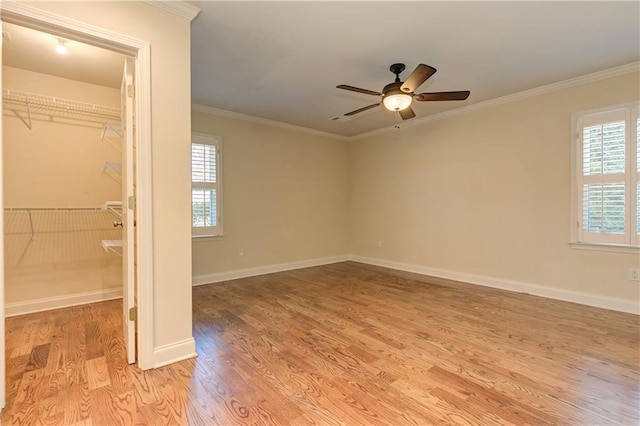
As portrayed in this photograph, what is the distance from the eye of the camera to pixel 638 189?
128 inches

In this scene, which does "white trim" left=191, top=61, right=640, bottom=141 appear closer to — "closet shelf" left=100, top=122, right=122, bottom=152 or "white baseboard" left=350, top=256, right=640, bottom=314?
"closet shelf" left=100, top=122, right=122, bottom=152

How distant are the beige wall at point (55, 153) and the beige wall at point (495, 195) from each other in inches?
172

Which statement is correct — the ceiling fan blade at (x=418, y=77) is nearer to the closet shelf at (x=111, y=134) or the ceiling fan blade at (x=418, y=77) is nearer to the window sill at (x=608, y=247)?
the window sill at (x=608, y=247)

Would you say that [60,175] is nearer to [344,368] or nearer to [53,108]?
[53,108]

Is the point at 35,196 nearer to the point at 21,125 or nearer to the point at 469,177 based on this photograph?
the point at 21,125

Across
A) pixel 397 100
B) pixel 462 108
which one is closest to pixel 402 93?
pixel 397 100

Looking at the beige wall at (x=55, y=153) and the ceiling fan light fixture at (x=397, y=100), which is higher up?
the ceiling fan light fixture at (x=397, y=100)

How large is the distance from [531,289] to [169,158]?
4.49m

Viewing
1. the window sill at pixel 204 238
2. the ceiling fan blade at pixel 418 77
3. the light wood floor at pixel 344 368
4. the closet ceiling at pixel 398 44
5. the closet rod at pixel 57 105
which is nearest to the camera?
the light wood floor at pixel 344 368

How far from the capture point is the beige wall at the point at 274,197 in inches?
189

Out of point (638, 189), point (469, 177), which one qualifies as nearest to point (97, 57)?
point (469, 177)

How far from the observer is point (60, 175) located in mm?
3430

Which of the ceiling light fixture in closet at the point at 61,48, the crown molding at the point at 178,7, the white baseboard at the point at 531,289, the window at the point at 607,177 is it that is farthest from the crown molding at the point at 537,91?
the ceiling light fixture in closet at the point at 61,48

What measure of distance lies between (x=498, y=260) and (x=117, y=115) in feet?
17.6
